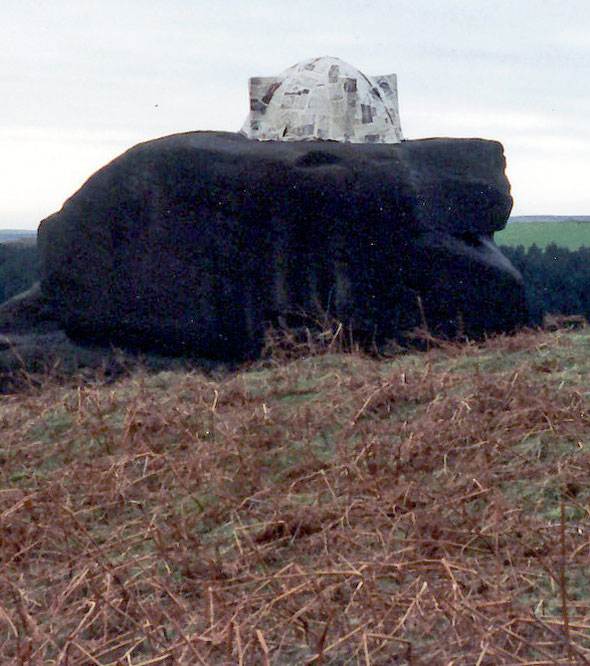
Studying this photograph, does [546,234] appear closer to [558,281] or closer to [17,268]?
[558,281]

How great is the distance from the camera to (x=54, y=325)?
20.1ft

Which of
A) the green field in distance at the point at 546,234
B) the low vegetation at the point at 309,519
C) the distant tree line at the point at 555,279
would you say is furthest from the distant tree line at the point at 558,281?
the green field in distance at the point at 546,234

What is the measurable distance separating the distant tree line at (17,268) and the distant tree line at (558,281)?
183 inches

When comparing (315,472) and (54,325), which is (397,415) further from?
(54,325)

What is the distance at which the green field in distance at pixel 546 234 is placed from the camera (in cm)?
1370

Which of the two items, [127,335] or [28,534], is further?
[127,335]

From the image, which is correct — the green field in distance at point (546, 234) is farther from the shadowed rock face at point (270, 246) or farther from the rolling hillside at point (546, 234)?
the shadowed rock face at point (270, 246)

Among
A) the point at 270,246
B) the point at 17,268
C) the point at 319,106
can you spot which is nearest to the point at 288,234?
the point at 270,246

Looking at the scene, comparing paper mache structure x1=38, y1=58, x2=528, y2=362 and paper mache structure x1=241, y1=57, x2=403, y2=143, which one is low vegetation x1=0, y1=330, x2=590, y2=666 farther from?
paper mache structure x1=241, y1=57, x2=403, y2=143

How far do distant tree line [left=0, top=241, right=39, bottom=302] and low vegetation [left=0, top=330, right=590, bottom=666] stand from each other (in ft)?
18.5

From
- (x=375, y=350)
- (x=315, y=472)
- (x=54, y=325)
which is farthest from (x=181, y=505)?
(x=54, y=325)

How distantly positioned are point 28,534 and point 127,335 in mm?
2932

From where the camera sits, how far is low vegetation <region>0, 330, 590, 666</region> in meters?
1.97

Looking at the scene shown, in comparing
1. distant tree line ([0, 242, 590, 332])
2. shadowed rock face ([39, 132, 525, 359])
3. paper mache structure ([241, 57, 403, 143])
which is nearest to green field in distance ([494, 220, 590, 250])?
distant tree line ([0, 242, 590, 332])
